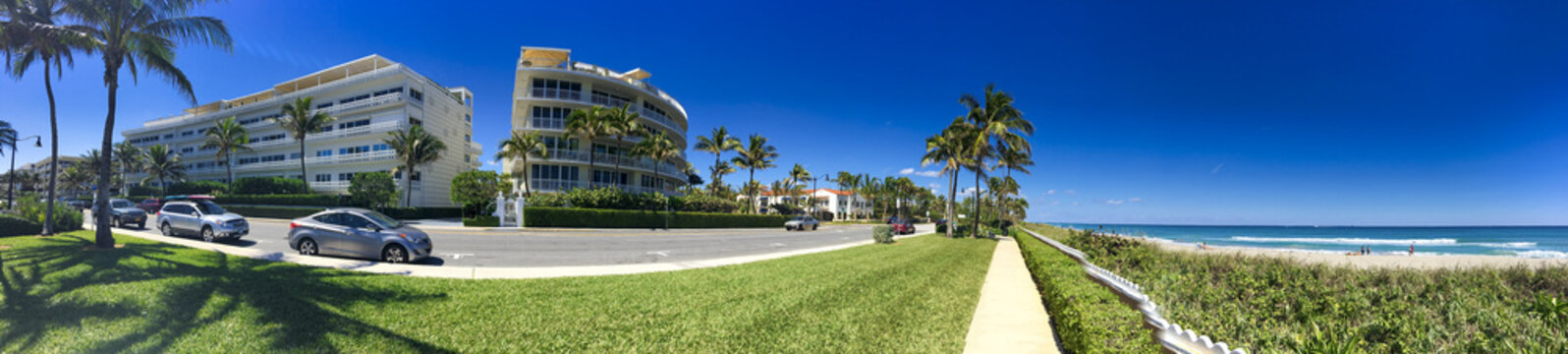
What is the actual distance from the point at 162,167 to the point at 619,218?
59.9 metres

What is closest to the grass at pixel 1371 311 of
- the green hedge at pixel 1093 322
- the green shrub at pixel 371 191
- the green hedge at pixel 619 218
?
the green hedge at pixel 1093 322

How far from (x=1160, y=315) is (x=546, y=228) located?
2947cm

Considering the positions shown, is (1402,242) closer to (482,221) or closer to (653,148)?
(653,148)

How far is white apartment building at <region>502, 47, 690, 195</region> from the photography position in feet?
126

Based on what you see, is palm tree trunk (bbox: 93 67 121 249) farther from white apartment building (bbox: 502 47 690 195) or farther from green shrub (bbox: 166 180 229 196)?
green shrub (bbox: 166 180 229 196)

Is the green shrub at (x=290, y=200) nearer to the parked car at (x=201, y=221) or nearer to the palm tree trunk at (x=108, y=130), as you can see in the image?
the parked car at (x=201, y=221)

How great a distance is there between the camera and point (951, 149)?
2834 centimetres

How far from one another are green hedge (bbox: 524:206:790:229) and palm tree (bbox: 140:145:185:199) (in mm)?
53095

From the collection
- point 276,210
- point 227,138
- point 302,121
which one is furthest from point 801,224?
point 227,138

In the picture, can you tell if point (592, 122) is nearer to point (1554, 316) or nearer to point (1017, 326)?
point (1017, 326)

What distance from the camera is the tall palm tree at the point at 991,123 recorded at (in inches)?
1024

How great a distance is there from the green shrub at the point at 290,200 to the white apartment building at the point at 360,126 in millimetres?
3916

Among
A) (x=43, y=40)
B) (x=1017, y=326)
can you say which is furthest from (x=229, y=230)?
(x=1017, y=326)

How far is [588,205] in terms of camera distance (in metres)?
31.4
